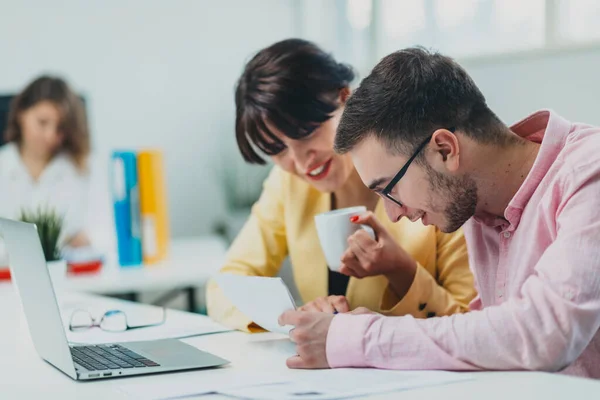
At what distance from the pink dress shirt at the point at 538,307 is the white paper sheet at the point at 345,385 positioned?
3 centimetres

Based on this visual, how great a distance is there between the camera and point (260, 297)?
4.82 feet

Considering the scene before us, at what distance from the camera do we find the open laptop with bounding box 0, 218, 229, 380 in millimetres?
1278

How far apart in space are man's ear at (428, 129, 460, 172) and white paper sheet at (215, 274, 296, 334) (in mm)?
345

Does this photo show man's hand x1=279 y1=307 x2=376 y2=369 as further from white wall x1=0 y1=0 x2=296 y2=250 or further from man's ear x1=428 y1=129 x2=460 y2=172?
white wall x1=0 y1=0 x2=296 y2=250

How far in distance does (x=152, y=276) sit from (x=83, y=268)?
31 centimetres

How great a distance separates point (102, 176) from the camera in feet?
12.0

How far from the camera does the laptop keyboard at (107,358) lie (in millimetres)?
1317

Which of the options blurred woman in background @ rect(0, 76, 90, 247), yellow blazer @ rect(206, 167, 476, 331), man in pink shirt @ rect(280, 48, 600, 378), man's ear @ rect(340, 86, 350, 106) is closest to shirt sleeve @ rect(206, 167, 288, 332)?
yellow blazer @ rect(206, 167, 476, 331)

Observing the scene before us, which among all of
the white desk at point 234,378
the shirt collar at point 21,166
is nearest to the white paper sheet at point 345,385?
the white desk at point 234,378

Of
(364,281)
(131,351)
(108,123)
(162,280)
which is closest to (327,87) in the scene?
(364,281)

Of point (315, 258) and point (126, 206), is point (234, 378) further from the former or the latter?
point (126, 206)

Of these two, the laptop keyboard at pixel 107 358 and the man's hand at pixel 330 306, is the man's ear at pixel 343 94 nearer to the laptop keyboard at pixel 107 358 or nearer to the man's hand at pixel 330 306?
the man's hand at pixel 330 306

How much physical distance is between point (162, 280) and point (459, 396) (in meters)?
1.81

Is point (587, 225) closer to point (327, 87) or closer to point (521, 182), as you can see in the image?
point (521, 182)
